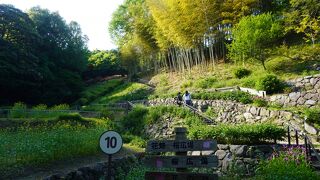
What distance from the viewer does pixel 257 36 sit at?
21.7m

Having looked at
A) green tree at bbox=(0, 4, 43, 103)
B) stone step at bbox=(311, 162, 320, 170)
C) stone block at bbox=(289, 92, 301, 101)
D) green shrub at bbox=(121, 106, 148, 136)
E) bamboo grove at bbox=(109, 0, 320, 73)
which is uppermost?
bamboo grove at bbox=(109, 0, 320, 73)

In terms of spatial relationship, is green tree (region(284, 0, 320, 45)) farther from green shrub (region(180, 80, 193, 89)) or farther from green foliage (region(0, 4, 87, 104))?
green foliage (region(0, 4, 87, 104))

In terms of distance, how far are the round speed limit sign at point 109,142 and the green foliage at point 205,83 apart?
1816 cm

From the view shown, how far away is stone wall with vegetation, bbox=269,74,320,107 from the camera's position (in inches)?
660

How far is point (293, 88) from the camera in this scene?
59.6 ft

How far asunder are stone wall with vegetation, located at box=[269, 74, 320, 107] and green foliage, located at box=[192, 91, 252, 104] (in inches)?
50.5

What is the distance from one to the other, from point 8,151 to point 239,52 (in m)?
18.0

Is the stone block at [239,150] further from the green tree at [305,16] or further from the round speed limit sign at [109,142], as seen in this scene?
the green tree at [305,16]

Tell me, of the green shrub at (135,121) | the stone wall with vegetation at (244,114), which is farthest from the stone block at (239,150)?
the green shrub at (135,121)

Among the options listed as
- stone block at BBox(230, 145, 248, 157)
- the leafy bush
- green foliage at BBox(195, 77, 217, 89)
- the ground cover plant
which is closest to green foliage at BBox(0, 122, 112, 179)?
stone block at BBox(230, 145, 248, 157)

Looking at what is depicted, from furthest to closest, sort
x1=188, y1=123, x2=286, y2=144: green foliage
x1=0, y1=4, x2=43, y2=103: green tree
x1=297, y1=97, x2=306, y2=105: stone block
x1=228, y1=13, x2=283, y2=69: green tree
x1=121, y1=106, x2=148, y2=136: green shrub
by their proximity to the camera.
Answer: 1. x1=0, y1=4, x2=43, y2=103: green tree
2. x1=228, y1=13, x2=283, y2=69: green tree
3. x1=121, y1=106, x2=148, y2=136: green shrub
4. x1=297, y1=97, x2=306, y2=105: stone block
5. x1=188, y1=123, x2=286, y2=144: green foliage

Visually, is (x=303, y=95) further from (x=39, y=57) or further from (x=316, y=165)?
(x=39, y=57)

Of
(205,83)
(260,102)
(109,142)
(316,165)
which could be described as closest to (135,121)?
(205,83)

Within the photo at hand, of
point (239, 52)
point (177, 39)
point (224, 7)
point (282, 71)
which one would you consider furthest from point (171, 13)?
point (282, 71)
